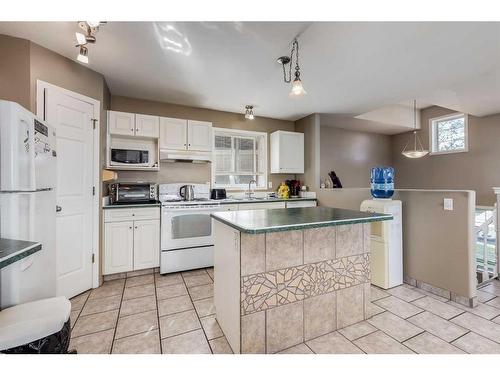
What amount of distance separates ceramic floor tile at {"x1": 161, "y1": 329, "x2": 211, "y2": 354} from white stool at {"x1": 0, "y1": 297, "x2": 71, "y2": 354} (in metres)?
0.62

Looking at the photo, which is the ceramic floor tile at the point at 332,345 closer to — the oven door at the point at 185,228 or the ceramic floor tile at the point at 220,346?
the ceramic floor tile at the point at 220,346

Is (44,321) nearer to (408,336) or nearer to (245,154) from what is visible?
(408,336)

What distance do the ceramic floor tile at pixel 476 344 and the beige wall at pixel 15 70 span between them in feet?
13.1

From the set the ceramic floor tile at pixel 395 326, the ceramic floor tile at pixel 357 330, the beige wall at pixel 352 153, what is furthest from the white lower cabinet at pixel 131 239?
the beige wall at pixel 352 153

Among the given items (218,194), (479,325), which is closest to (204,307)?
(218,194)

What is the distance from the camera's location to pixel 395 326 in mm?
1922

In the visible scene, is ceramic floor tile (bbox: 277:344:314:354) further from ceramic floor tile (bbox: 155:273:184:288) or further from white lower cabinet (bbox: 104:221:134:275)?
white lower cabinet (bbox: 104:221:134:275)

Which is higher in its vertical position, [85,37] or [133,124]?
[85,37]

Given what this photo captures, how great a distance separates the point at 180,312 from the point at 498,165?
601 centimetres

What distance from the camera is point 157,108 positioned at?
3.67 meters

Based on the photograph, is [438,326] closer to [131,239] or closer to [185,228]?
[185,228]

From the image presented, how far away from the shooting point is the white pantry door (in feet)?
7.63

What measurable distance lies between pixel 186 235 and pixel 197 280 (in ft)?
2.01

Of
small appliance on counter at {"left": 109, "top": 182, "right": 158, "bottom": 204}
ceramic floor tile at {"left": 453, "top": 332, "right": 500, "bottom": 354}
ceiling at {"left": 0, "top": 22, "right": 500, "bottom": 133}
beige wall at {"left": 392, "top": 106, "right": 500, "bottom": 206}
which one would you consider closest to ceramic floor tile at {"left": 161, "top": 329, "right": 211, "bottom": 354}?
ceramic floor tile at {"left": 453, "top": 332, "right": 500, "bottom": 354}
